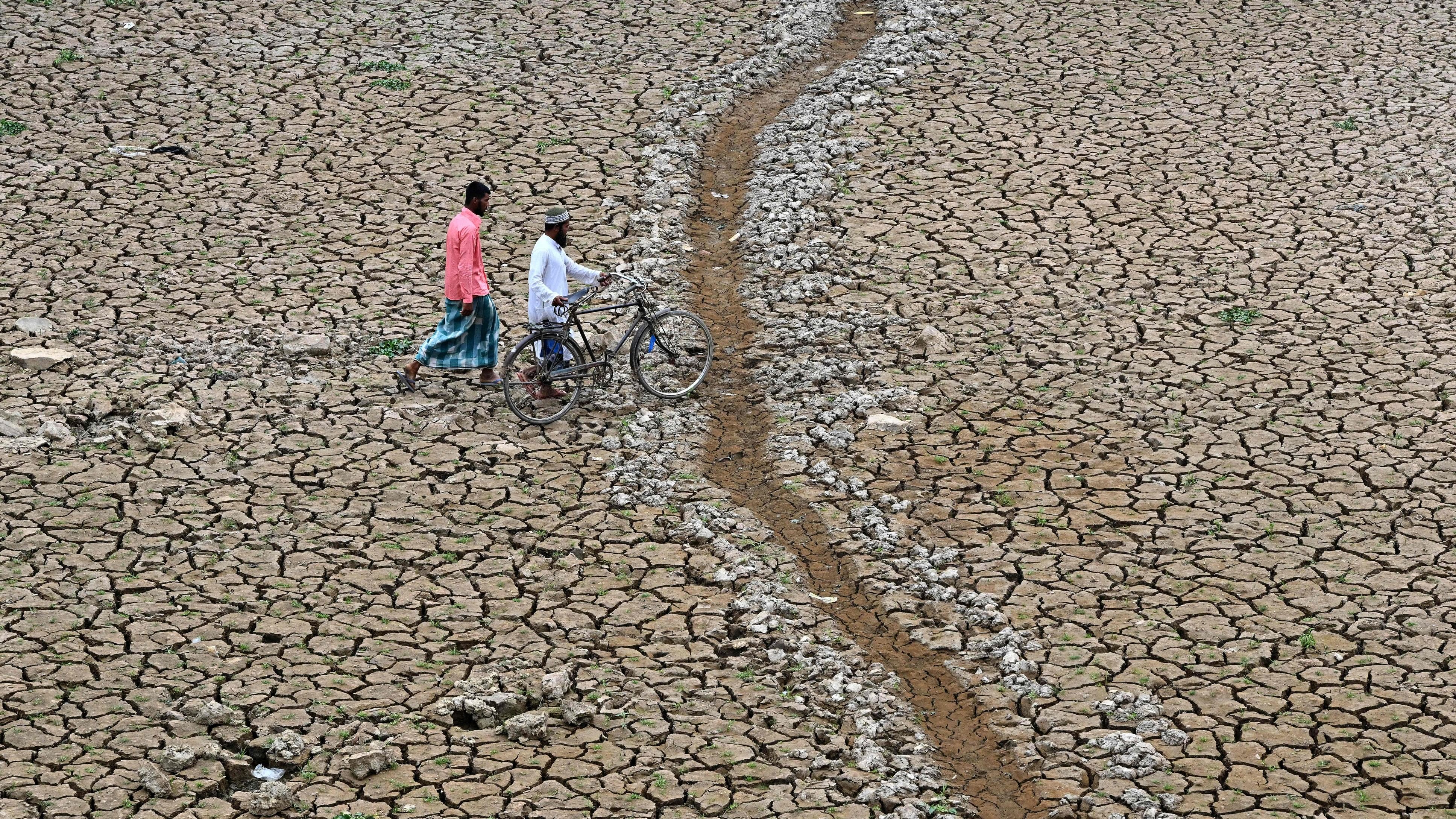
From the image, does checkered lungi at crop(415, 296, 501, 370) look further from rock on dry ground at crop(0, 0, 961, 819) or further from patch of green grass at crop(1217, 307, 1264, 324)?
patch of green grass at crop(1217, 307, 1264, 324)

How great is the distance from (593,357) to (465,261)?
107cm

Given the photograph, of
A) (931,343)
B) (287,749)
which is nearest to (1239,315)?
(931,343)

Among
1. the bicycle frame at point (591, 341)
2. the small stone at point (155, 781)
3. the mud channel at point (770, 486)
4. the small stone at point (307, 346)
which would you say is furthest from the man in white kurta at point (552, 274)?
the small stone at point (155, 781)

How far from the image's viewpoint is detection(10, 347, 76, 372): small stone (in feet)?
30.4

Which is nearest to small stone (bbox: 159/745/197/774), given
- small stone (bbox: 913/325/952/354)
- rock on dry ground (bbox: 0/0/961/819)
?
rock on dry ground (bbox: 0/0/961/819)

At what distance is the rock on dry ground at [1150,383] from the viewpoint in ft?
22.7

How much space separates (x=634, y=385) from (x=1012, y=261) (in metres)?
3.43

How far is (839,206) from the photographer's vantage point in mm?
11953

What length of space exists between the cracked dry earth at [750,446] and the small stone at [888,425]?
0.02m

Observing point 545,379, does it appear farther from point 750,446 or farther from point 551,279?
point 750,446

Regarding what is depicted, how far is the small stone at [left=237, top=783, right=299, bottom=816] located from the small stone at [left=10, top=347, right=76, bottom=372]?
440 centimetres

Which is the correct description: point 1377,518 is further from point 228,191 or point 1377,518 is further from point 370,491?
point 228,191

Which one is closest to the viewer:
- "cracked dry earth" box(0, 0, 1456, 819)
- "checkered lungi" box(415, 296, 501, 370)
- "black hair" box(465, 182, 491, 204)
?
"cracked dry earth" box(0, 0, 1456, 819)

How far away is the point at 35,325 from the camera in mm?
9734
